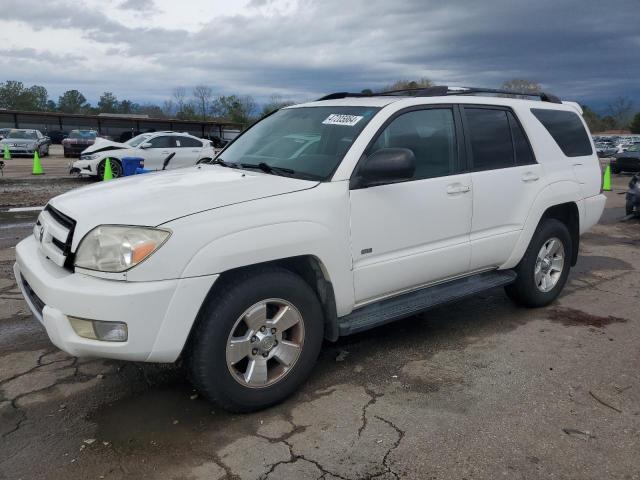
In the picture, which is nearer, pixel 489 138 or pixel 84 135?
pixel 489 138

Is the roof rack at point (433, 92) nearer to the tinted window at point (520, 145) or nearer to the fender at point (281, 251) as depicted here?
the tinted window at point (520, 145)

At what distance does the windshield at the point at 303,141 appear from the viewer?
363 centimetres

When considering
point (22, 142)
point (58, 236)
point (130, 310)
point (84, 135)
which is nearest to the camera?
point (130, 310)

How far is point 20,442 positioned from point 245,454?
3.93 feet

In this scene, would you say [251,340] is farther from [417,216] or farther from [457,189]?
[457,189]

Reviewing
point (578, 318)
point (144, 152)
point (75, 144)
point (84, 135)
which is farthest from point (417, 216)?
point (84, 135)

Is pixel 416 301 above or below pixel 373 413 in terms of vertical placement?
above

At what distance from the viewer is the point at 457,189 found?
4043 mm

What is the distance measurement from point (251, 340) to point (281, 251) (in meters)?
0.53

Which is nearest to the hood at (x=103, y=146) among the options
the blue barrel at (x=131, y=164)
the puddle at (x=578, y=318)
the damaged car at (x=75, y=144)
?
the blue barrel at (x=131, y=164)

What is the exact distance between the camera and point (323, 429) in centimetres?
308

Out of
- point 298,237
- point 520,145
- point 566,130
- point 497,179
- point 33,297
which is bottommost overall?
point 33,297

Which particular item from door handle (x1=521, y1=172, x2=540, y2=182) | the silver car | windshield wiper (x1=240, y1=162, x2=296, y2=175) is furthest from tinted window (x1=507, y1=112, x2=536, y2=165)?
the silver car

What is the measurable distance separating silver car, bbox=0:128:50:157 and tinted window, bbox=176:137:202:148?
38.5 feet
